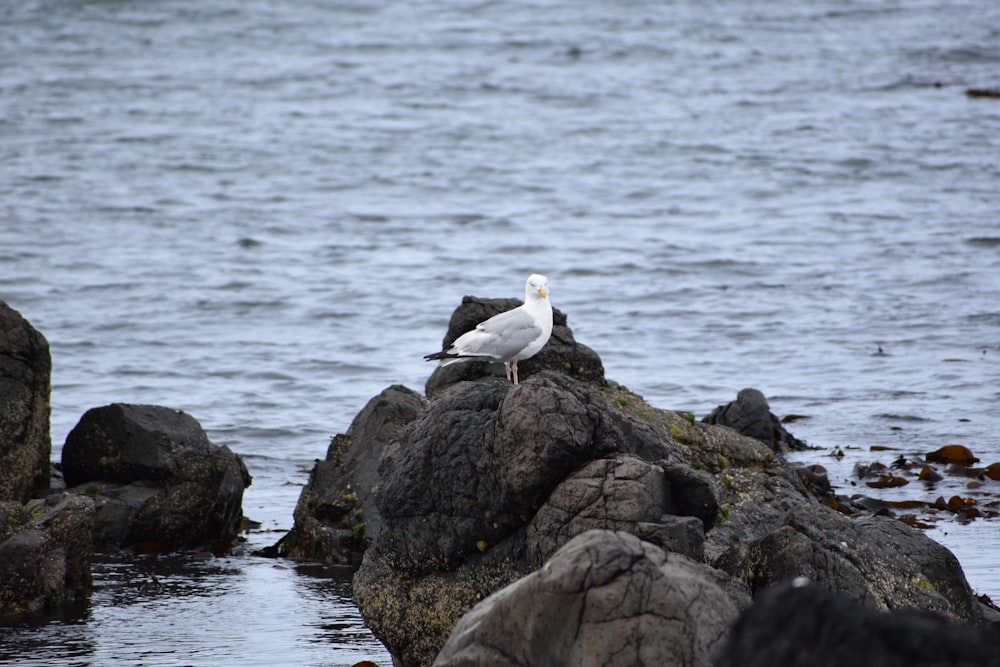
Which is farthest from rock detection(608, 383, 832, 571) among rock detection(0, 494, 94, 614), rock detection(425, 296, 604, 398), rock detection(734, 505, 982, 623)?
rock detection(0, 494, 94, 614)

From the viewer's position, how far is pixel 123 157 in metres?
31.2

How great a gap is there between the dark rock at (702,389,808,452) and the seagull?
307 cm

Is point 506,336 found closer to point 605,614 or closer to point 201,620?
point 201,620

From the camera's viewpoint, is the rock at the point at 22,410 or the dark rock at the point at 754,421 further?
the dark rock at the point at 754,421

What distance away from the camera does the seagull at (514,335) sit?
8.53 metres

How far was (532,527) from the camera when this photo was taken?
20.0 feet

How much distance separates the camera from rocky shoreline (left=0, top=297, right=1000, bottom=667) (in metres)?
4.70

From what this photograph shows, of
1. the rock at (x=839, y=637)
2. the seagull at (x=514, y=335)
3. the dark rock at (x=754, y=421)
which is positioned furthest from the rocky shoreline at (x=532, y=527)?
the dark rock at (x=754, y=421)

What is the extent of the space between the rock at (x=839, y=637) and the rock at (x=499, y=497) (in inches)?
98.3

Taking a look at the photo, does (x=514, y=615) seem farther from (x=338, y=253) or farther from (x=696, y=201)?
(x=696, y=201)

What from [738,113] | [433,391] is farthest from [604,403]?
[738,113]

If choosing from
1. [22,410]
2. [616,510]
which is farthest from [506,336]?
[22,410]

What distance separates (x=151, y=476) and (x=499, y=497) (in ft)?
13.4

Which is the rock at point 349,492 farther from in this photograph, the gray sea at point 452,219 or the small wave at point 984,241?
the small wave at point 984,241
